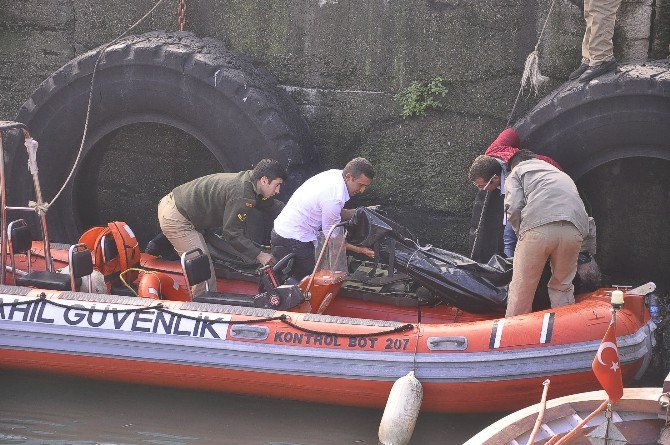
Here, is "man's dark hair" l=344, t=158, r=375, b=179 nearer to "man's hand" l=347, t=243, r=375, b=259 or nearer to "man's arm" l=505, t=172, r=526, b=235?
"man's hand" l=347, t=243, r=375, b=259

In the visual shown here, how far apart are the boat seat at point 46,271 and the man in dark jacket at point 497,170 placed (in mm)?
2988

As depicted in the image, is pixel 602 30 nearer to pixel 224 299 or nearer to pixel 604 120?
pixel 604 120

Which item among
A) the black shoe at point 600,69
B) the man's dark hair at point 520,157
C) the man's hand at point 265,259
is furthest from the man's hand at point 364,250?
the black shoe at point 600,69

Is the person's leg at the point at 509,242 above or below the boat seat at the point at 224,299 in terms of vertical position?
above

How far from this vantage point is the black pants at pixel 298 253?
8.15 meters

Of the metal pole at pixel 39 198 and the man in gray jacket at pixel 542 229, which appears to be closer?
the man in gray jacket at pixel 542 229

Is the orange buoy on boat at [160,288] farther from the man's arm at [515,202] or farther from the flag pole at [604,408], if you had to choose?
the flag pole at [604,408]

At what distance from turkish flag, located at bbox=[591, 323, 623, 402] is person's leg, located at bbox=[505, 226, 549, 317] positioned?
61.6 inches

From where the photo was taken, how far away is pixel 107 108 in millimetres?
9578

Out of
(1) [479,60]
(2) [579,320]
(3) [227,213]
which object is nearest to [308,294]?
(3) [227,213]

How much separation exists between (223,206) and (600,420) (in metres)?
3.48

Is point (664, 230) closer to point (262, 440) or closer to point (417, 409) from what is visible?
point (417, 409)

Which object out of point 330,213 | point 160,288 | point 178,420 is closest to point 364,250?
point 330,213

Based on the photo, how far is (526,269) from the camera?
7449 millimetres
